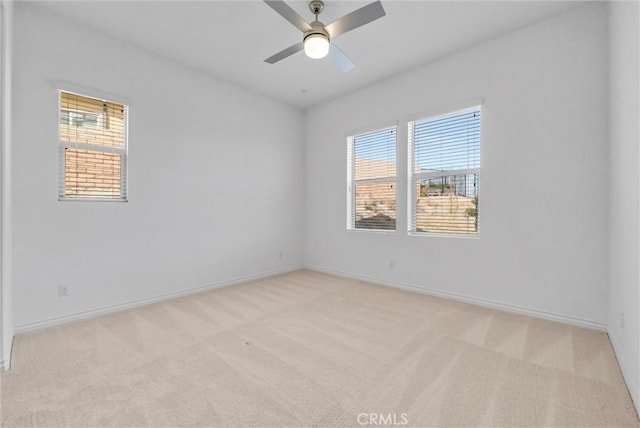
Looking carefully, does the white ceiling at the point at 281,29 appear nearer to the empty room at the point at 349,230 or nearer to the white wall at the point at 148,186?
the empty room at the point at 349,230

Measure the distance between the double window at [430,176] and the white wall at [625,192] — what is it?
3.90ft

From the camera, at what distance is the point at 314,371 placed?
2.00 meters

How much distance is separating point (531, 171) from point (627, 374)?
189cm

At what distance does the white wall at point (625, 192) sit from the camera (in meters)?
1.74

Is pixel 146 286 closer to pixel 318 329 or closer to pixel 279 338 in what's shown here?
pixel 279 338

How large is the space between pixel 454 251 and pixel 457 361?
169 centimetres

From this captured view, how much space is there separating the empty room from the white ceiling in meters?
0.03

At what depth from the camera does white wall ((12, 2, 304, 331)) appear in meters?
2.65

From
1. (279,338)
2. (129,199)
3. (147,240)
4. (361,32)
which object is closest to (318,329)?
(279,338)

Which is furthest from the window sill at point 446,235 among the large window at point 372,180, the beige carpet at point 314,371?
the beige carpet at point 314,371

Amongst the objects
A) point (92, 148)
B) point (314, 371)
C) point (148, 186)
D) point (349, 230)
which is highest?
point (92, 148)

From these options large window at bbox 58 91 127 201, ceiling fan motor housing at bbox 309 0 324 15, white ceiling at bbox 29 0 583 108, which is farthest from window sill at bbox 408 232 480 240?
large window at bbox 58 91 127 201

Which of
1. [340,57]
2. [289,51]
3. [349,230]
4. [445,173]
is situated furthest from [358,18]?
A: [349,230]

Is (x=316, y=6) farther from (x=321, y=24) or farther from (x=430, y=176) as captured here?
(x=430, y=176)
